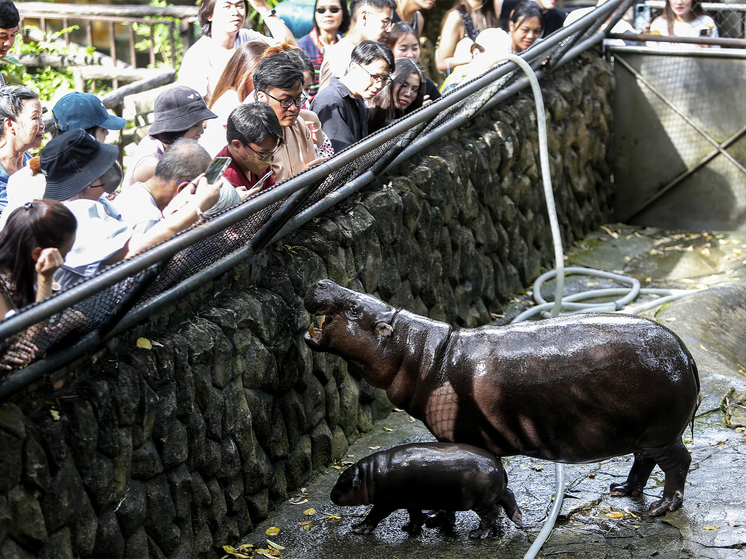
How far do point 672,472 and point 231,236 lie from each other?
2320mm

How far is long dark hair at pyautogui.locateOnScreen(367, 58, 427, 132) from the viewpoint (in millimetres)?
5827

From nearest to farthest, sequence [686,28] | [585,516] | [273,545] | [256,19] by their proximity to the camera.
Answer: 1. [273,545]
2. [585,516]
3. [686,28]
4. [256,19]

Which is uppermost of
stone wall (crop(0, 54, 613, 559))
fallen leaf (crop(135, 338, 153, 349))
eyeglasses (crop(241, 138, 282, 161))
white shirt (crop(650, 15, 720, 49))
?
white shirt (crop(650, 15, 720, 49))

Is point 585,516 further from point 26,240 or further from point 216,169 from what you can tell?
point 26,240

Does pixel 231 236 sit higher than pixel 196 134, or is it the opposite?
pixel 196 134

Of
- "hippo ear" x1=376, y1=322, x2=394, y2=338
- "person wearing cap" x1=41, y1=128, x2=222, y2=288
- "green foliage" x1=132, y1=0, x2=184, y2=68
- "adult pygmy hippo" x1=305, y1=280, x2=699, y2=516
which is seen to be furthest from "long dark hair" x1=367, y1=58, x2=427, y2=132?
"green foliage" x1=132, y1=0, x2=184, y2=68

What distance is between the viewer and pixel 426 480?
3783 mm

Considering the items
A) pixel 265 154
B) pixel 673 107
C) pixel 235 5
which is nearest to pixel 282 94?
pixel 265 154

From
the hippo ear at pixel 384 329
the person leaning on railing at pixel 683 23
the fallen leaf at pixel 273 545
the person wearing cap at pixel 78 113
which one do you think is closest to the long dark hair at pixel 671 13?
the person leaning on railing at pixel 683 23

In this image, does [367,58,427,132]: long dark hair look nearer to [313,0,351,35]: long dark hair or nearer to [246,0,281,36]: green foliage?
[313,0,351,35]: long dark hair

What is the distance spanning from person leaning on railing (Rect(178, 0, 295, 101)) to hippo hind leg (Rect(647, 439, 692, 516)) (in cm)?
360

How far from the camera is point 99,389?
3.18 m

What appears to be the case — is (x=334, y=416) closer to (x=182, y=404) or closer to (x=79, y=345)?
(x=182, y=404)

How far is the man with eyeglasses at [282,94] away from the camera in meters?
4.80
